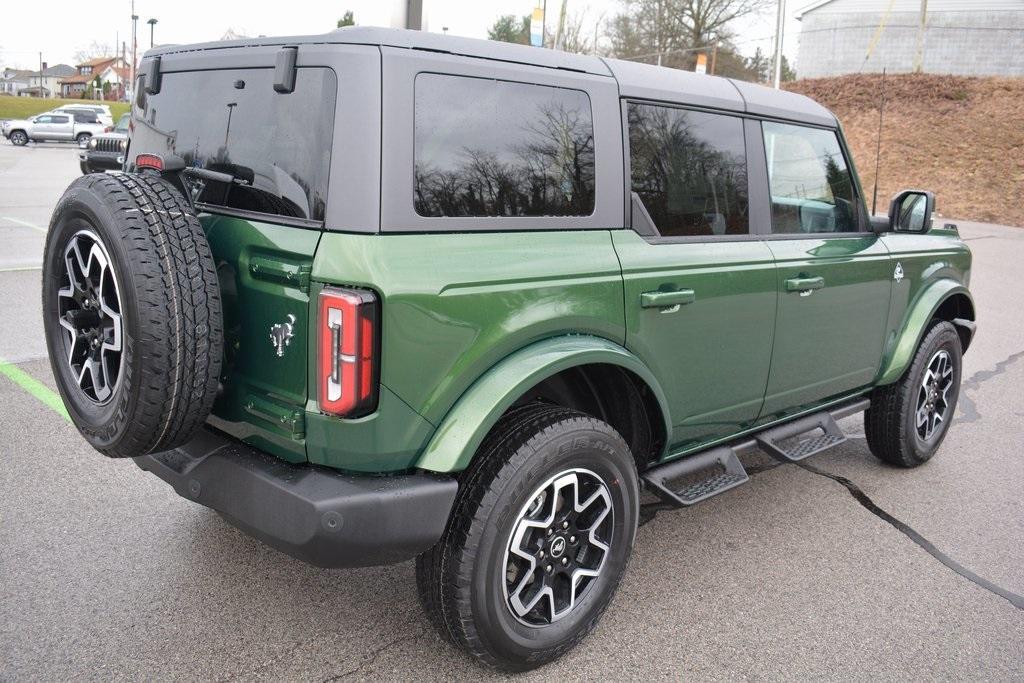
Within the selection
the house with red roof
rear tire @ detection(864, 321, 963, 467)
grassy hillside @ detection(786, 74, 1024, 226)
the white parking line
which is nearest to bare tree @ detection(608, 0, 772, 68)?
grassy hillside @ detection(786, 74, 1024, 226)

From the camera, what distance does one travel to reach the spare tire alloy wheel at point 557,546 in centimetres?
282

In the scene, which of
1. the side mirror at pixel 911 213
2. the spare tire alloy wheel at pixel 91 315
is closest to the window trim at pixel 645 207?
the side mirror at pixel 911 213

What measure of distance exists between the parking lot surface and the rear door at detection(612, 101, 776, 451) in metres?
0.64

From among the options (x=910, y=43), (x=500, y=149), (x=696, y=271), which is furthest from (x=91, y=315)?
(x=910, y=43)

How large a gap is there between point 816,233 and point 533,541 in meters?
2.09

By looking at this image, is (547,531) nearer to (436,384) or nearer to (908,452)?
(436,384)

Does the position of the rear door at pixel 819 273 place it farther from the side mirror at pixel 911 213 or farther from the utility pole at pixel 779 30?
the utility pole at pixel 779 30

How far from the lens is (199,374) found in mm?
2461

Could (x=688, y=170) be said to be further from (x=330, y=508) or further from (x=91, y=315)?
(x=91, y=315)

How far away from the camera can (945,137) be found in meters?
27.8

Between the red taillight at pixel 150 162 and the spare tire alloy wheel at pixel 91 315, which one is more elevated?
the red taillight at pixel 150 162

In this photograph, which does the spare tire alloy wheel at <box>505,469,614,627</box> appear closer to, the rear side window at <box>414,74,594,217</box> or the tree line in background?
the rear side window at <box>414,74,594,217</box>

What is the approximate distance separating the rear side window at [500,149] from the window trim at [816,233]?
1.07 meters

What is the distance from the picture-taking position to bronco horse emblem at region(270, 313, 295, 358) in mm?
2486
